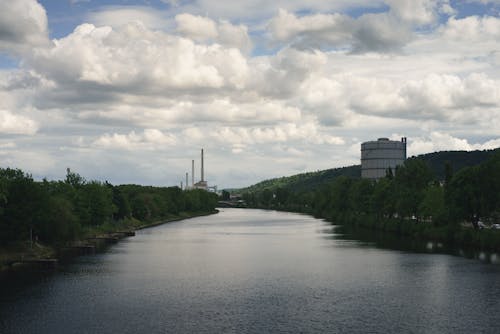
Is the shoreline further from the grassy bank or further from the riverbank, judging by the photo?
the riverbank

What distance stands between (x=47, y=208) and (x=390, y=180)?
113395 mm

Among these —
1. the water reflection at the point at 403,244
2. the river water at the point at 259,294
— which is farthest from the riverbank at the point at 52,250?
the water reflection at the point at 403,244

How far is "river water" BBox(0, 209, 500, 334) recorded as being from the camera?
5759 cm

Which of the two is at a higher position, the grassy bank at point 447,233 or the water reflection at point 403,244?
the grassy bank at point 447,233

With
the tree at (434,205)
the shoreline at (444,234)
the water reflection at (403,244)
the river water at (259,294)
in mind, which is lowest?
the river water at (259,294)

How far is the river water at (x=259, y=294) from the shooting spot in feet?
189

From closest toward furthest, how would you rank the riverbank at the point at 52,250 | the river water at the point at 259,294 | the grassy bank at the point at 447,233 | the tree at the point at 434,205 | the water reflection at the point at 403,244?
the river water at the point at 259,294 < the riverbank at the point at 52,250 < the water reflection at the point at 403,244 < the grassy bank at the point at 447,233 < the tree at the point at 434,205

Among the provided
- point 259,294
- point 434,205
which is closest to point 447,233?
point 434,205

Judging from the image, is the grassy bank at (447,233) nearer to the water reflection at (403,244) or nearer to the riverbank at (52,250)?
the water reflection at (403,244)

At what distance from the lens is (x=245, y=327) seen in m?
56.5


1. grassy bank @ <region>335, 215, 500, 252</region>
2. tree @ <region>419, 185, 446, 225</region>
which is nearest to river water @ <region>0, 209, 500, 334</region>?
grassy bank @ <region>335, 215, 500, 252</region>

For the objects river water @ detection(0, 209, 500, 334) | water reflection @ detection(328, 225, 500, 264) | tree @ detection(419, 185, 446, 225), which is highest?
tree @ detection(419, 185, 446, 225)

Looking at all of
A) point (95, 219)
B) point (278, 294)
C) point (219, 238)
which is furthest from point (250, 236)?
point (278, 294)

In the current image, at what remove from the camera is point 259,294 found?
237 feet
